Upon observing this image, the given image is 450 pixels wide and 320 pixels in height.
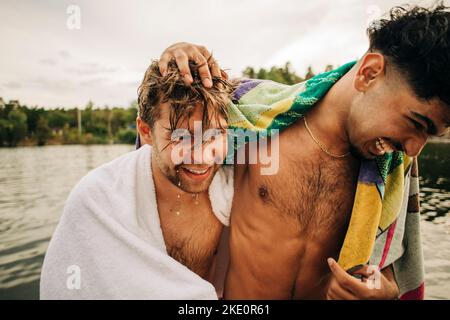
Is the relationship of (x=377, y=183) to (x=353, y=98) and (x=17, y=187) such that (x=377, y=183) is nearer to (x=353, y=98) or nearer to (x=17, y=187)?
(x=353, y=98)

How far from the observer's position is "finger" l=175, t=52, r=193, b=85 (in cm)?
141

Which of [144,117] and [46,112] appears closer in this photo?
[144,117]

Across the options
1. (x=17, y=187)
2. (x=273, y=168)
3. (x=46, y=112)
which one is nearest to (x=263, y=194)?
(x=273, y=168)

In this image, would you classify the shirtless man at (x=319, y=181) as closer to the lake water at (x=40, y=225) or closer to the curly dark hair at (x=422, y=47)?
the curly dark hair at (x=422, y=47)

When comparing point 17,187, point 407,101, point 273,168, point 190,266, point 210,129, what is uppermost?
point 407,101

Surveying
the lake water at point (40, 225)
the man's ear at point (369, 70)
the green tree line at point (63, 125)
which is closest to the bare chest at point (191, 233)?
the man's ear at point (369, 70)

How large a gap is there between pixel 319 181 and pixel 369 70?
2.02 feet

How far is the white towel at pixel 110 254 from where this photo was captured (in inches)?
53.3

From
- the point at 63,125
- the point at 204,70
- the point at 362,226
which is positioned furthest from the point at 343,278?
the point at 63,125

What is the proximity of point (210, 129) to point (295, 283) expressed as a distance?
102cm

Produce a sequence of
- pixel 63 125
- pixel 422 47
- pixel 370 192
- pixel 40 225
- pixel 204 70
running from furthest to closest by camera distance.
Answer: pixel 63 125 < pixel 40 225 < pixel 370 192 < pixel 204 70 < pixel 422 47

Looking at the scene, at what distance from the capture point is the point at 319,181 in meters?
1.69

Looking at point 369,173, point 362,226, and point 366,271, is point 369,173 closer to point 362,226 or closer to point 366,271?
point 362,226

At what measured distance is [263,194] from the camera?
171 centimetres
